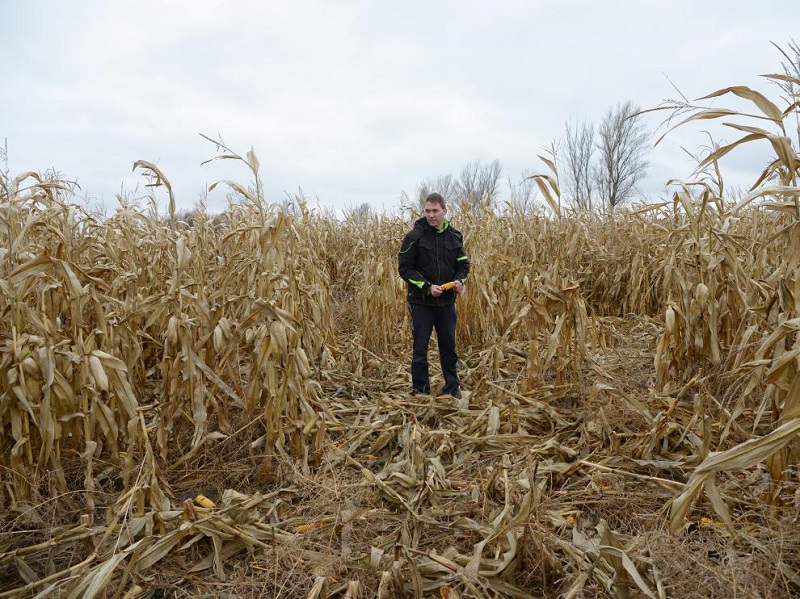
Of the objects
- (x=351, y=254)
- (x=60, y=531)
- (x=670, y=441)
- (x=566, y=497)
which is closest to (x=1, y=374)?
(x=60, y=531)

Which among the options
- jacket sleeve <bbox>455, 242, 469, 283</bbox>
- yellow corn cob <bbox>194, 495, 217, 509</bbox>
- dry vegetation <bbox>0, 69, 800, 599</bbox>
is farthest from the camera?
jacket sleeve <bbox>455, 242, 469, 283</bbox>

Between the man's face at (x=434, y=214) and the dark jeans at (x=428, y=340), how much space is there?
2.19 ft

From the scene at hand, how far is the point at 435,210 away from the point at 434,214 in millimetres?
33

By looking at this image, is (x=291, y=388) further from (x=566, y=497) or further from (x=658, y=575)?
(x=658, y=575)

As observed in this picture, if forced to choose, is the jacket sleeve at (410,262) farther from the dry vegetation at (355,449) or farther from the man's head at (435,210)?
the dry vegetation at (355,449)

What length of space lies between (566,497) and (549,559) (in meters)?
0.63

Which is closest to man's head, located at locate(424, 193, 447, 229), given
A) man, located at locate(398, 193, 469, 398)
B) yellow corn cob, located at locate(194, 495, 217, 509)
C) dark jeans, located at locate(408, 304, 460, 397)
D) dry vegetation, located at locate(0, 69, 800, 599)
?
man, located at locate(398, 193, 469, 398)

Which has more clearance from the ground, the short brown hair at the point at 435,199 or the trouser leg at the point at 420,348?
the short brown hair at the point at 435,199

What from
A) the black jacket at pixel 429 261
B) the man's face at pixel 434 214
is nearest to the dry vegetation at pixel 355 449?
the black jacket at pixel 429 261

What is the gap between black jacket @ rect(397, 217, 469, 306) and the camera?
14.1ft

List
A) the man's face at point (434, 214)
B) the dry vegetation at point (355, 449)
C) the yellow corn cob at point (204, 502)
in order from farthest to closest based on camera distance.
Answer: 1. the man's face at point (434, 214)
2. the yellow corn cob at point (204, 502)
3. the dry vegetation at point (355, 449)

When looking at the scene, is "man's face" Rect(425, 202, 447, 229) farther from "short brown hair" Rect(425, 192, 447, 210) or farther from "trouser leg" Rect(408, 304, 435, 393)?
"trouser leg" Rect(408, 304, 435, 393)

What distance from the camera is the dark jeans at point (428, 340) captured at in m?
4.32

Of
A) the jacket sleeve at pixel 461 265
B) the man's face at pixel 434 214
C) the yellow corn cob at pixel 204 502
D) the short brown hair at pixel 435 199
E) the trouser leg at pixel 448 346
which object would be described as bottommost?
the yellow corn cob at pixel 204 502
